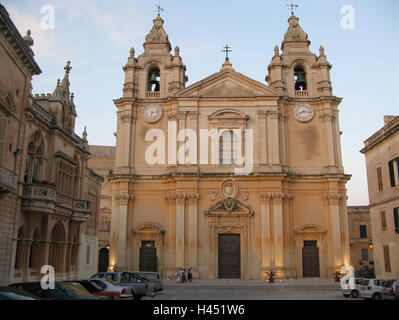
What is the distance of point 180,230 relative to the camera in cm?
2975

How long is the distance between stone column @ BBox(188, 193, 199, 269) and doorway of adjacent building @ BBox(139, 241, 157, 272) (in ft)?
9.39

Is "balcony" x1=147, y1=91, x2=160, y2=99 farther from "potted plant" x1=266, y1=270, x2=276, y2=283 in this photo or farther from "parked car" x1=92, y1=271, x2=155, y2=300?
"parked car" x1=92, y1=271, x2=155, y2=300

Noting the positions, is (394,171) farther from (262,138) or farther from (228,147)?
(228,147)

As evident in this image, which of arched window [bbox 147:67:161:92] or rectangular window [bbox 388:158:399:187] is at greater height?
arched window [bbox 147:67:161:92]

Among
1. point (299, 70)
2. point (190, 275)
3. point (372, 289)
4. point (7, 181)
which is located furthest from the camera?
point (299, 70)

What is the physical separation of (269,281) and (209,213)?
6562mm

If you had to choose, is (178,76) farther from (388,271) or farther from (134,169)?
(388,271)

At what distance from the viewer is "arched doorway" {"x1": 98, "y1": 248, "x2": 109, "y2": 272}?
39.6 metres

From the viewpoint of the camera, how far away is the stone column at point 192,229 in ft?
96.3

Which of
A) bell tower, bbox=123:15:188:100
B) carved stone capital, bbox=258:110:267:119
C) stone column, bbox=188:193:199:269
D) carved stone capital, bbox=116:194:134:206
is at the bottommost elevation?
stone column, bbox=188:193:199:269

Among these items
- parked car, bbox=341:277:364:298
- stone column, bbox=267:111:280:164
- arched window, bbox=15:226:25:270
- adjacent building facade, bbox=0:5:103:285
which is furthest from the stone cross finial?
parked car, bbox=341:277:364:298

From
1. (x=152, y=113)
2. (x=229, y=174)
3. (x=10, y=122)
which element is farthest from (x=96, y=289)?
(x=152, y=113)

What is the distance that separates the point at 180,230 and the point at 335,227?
11.5 meters
